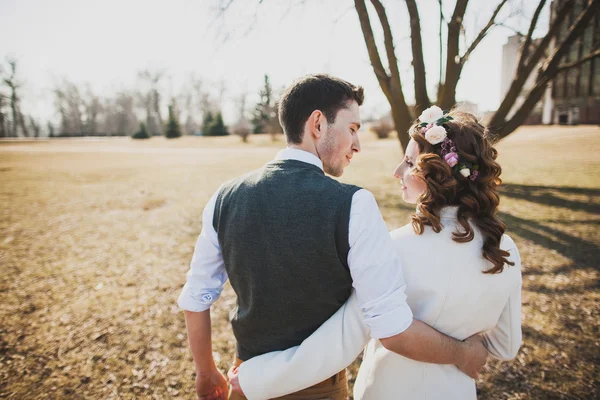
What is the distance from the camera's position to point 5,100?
1984 inches

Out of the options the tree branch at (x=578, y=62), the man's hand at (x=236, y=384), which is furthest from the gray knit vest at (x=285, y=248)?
the tree branch at (x=578, y=62)

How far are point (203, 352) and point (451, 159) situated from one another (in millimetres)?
1577

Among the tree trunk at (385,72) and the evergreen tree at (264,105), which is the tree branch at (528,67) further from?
the evergreen tree at (264,105)

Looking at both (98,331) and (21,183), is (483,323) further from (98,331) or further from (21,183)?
(21,183)

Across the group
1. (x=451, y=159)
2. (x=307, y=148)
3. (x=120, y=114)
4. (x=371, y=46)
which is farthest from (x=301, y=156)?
(x=120, y=114)

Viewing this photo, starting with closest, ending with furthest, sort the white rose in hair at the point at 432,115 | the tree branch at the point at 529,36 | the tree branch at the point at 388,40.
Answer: the white rose in hair at the point at 432,115 < the tree branch at the point at 388,40 < the tree branch at the point at 529,36

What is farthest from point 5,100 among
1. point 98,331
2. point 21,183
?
point 98,331

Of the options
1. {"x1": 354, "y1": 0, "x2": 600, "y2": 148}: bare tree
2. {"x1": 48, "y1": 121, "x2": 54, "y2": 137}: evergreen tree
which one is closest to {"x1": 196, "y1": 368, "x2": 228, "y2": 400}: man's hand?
{"x1": 354, "y1": 0, "x2": 600, "y2": 148}: bare tree

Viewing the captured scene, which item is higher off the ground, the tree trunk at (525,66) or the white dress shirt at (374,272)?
the tree trunk at (525,66)

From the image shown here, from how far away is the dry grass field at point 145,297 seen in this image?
3008 millimetres

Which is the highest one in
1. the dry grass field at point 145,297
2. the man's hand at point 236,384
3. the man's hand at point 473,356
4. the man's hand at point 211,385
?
the man's hand at point 473,356

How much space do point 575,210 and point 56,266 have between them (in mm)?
11629

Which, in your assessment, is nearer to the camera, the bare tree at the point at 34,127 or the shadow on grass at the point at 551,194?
the shadow on grass at the point at 551,194

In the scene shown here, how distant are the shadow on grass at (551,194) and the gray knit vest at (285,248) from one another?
31.8 ft
